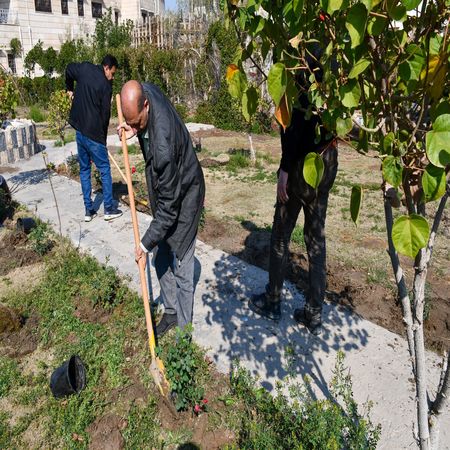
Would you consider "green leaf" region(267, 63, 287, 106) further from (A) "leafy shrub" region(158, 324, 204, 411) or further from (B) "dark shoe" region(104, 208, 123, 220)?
(B) "dark shoe" region(104, 208, 123, 220)

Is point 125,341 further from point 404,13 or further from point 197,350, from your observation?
point 404,13

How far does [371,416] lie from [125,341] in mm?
1944

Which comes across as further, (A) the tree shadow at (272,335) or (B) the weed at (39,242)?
(B) the weed at (39,242)

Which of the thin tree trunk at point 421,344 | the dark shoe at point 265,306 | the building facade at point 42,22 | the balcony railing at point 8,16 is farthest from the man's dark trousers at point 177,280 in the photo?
the balcony railing at point 8,16

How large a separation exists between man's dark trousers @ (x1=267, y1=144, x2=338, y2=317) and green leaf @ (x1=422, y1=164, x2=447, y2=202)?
5.39ft

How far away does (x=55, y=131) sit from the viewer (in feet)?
29.0


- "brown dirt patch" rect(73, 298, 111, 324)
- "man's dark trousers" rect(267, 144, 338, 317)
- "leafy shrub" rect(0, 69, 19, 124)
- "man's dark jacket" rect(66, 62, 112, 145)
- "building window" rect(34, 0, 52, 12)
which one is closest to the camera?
"man's dark trousers" rect(267, 144, 338, 317)

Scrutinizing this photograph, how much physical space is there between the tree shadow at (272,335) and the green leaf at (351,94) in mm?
1798

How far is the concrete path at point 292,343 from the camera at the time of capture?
2.65m

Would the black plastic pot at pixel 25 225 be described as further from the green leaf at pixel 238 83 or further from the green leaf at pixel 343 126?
the green leaf at pixel 343 126

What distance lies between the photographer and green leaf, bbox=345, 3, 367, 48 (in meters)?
0.99

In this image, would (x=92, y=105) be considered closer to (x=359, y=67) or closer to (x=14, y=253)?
(x=14, y=253)

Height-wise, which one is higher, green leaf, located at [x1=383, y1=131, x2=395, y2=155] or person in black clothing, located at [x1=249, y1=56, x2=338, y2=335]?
green leaf, located at [x1=383, y1=131, x2=395, y2=155]

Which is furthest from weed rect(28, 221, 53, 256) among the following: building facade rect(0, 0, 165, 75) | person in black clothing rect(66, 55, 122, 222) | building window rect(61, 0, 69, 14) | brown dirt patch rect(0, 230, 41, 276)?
building window rect(61, 0, 69, 14)
